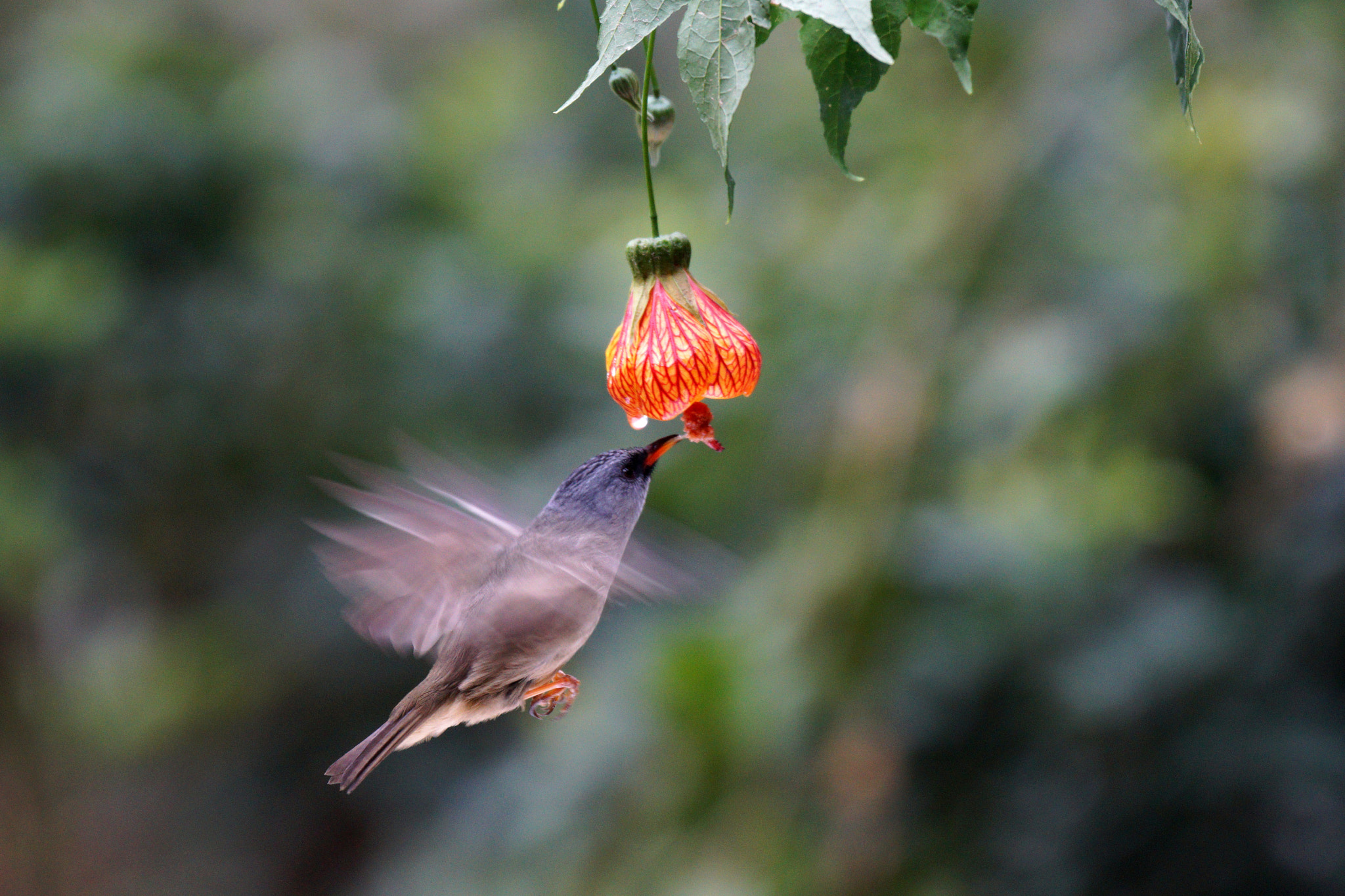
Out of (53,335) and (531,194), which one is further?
(531,194)

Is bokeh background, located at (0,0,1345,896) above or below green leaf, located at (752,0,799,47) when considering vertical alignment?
above

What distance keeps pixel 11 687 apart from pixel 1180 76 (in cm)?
467

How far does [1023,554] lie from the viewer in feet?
10.3

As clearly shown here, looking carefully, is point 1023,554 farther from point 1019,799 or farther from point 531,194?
point 531,194

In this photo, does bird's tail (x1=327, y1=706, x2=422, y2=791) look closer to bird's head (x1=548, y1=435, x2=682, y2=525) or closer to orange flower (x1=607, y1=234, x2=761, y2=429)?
bird's head (x1=548, y1=435, x2=682, y2=525)

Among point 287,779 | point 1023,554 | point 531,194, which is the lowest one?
point 1023,554

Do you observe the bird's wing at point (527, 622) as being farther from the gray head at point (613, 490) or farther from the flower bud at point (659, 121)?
the flower bud at point (659, 121)

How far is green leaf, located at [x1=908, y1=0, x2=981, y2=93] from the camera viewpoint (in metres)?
0.92

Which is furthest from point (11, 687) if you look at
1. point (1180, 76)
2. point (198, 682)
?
point (1180, 76)

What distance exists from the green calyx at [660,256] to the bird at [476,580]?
0.18 m

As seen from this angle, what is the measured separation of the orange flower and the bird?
0.25 ft

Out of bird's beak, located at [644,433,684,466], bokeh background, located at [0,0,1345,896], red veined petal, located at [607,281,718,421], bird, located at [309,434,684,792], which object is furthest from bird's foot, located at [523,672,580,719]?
bokeh background, located at [0,0,1345,896]

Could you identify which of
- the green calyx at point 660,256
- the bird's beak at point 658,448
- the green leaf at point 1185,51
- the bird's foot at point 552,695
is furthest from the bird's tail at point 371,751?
the green leaf at point 1185,51

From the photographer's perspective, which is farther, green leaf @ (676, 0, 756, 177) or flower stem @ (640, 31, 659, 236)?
flower stem @ (640, 31, 659, 236)
